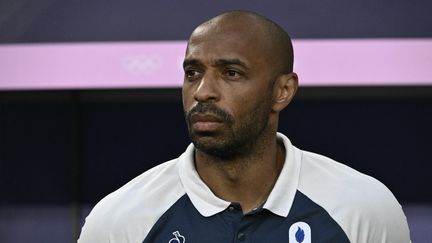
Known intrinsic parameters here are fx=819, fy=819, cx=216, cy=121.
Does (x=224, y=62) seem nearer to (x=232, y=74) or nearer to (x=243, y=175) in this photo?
(x=232, y=74)

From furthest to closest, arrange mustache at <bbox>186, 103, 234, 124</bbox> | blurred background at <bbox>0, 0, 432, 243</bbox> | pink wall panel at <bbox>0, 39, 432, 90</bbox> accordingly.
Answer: blurred background at <bbox>0, 0, 432, 243</bbox>, pink wall panel at <bbox>0, 39, 432, 90</bbox>, mustache at <bbox>186, 103, 234, 124</bbox>

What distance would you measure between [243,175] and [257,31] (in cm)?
21

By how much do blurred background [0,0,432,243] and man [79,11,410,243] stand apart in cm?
91

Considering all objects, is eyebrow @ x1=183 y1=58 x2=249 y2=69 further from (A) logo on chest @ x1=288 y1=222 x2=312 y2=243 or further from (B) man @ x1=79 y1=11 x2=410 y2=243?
(A) logo on chest @ x1=288 y1=222 x2=312 y2=243

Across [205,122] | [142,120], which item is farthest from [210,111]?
[142,120]

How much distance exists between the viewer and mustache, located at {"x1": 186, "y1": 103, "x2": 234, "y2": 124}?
1.12 metres

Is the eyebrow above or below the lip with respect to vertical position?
above

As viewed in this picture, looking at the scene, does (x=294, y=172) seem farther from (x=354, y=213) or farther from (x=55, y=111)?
(x=55, y=111)

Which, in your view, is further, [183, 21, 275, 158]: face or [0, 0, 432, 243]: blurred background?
[0, 0, 432, 243]: blurred background

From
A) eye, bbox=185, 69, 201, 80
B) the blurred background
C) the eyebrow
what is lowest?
the blurred background

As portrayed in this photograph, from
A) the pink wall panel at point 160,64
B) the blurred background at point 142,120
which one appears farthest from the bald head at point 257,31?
the blurred background at point 142,120

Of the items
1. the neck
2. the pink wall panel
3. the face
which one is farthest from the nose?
the pink wall panel

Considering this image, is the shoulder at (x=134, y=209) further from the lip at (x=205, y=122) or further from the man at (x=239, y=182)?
the lip at (x=205, y=122)

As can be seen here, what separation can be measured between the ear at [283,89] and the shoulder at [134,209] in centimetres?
18
